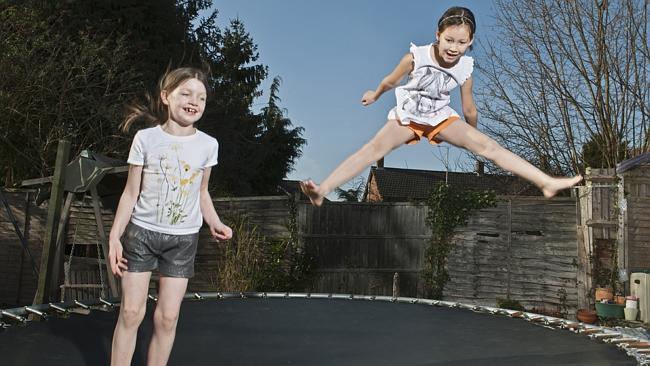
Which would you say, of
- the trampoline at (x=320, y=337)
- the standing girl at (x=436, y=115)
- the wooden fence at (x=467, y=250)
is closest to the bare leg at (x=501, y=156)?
the standing girl at (x=436, y=115)

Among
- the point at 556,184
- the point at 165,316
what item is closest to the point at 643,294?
the point at 556,184

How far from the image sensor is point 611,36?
7715 millimetres

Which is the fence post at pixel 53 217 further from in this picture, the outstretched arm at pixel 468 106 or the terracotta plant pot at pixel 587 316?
the terracotta plant pot at pixel 587 316

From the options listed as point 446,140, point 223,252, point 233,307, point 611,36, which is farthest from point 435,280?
point 446,140

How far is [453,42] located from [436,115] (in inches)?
7.7

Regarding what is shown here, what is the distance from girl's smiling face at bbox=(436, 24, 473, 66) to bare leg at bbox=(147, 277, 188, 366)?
36.3 inches

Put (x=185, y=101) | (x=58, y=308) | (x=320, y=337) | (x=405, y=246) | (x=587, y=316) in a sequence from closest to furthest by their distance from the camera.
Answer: (x=185, y=101) → (x=320, y=337) → (x=58, y=308) → (x=587, y=316) → (x=405, y=246)

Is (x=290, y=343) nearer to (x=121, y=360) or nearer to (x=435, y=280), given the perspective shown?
(x=121, y=360)

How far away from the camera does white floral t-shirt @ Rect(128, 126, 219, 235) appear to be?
5.67 feet

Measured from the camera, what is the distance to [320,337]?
2.99 meters

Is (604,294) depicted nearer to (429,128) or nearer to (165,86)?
(429,128)

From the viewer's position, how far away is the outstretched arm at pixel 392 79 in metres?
1.76

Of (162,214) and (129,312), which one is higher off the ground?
(162,214)

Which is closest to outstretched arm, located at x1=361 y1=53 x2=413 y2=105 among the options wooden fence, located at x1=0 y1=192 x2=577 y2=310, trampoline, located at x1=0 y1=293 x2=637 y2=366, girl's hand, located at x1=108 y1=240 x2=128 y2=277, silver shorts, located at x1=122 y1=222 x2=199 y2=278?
silver shorts, located at x1=122 y1=222 x2=199 y2=278
